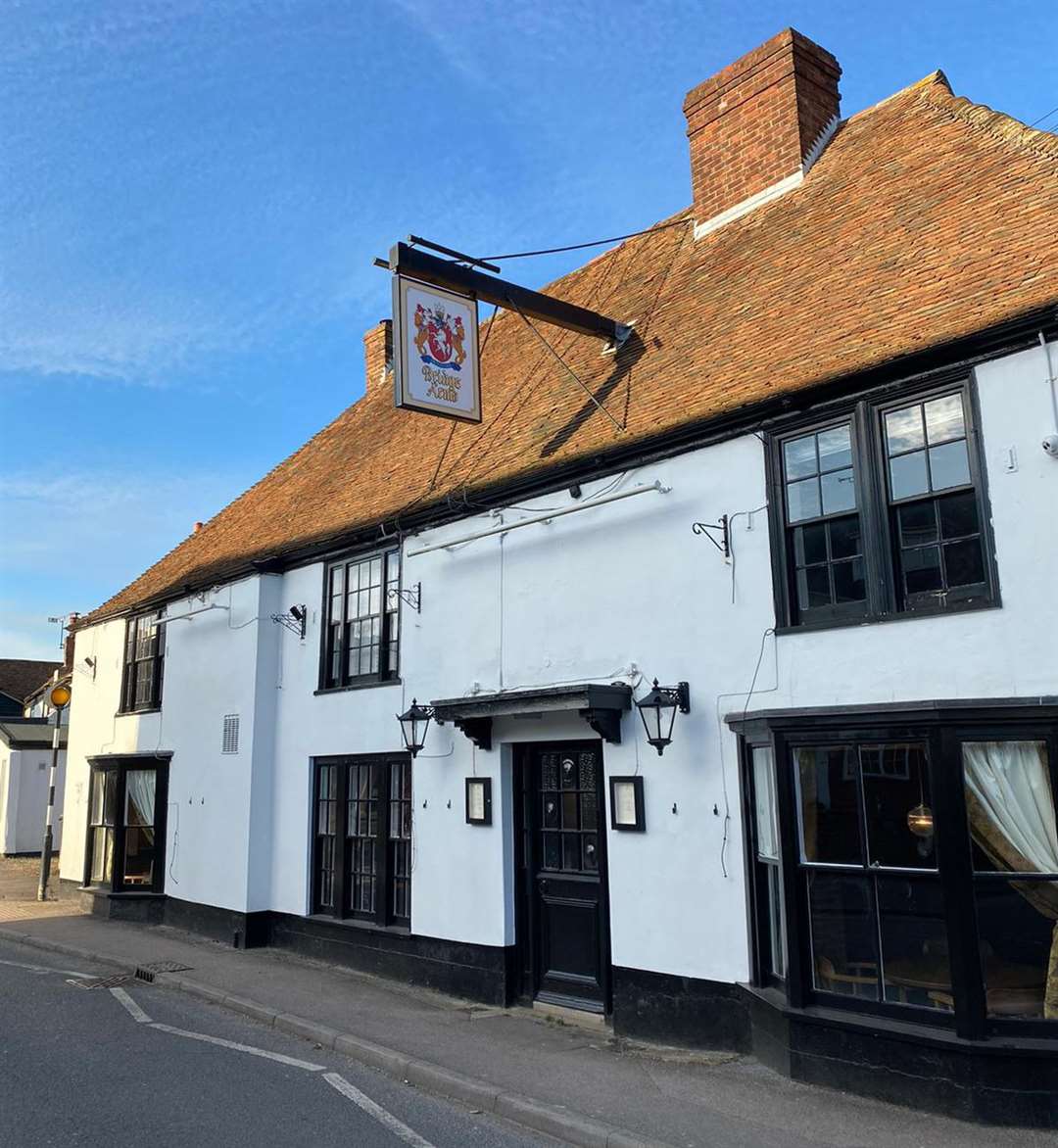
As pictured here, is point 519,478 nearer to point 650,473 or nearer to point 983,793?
point 650,473

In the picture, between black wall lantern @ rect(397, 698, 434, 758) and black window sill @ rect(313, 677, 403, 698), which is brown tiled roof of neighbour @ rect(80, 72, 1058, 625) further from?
black wall lantern @ rect(397, 698, 434, 758)

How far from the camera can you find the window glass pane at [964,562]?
708cm

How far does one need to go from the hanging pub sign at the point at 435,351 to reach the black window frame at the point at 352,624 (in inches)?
89.5

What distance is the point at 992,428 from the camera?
707 cm

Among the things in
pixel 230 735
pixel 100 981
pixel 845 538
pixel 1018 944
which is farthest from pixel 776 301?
pixel 100 981

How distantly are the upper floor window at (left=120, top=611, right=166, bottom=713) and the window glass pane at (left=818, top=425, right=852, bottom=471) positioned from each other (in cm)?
1225

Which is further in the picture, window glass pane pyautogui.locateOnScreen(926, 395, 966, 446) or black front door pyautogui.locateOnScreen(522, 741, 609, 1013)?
black front door pyautogui.locateOnScreen(522, 741, 609, 1013)

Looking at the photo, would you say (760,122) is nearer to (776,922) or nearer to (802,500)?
(802,500)

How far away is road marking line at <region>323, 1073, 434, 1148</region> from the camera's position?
650 centimetres

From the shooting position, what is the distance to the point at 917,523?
7.46 meters

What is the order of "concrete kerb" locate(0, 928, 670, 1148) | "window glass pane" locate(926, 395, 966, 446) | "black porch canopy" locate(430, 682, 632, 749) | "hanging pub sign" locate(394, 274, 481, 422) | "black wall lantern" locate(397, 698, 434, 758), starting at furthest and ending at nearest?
"black wall lantern" locate(397, 698, 434, 758) < "hanging pub sign" locate(394, 274, 481, 422) < "black porch canopy" locate(430, 682, 632, 749) < "window glass pane" locate(926, 395, 966, 446) < "concrete kerb" locate(0, 928, 670, 1148)

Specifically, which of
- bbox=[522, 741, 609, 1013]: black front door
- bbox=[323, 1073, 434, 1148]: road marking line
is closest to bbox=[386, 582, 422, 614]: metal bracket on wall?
bbox=[522, 741, 609, 1013]: black front door

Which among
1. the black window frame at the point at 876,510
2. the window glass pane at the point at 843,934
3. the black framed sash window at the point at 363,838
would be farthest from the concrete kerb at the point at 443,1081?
the black window frame at the point at 876,510

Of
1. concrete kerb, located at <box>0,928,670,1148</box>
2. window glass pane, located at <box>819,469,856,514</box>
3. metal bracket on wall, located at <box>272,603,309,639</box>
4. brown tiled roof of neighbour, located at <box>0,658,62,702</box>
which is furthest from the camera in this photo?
brown tiled roof of neighbour, located at <box>0,658,62,702</box>
